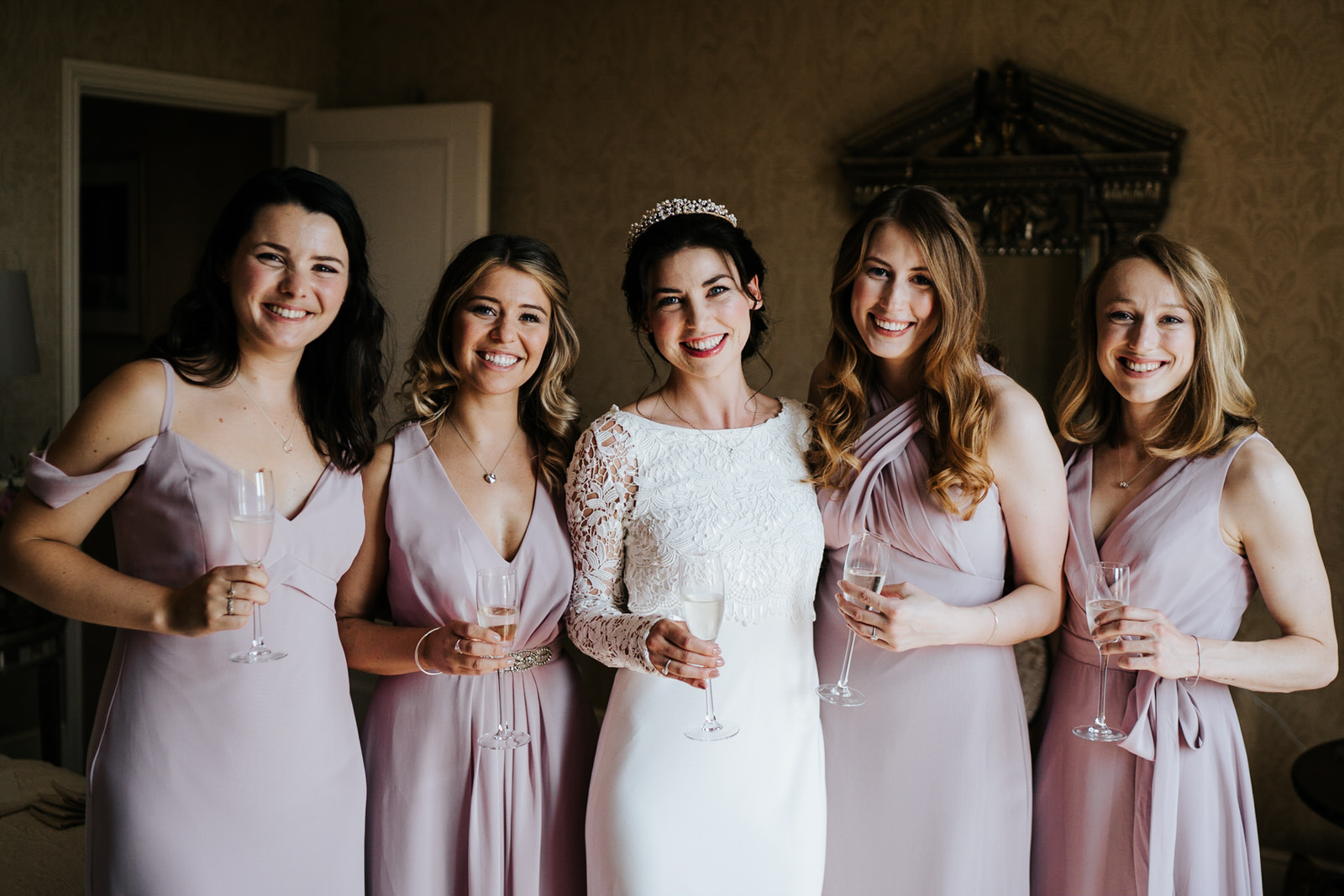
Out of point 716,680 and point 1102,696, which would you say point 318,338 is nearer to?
point 716,680

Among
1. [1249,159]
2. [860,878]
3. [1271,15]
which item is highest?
[1271,15]

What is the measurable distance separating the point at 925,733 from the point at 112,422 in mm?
1668

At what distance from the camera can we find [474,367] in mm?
2357

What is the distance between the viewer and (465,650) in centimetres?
198

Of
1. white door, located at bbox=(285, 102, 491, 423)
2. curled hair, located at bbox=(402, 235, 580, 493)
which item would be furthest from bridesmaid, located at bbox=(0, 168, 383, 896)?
white door, located at bbox=(285, 102, 491, 423)

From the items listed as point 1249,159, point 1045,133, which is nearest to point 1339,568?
point 1249,159

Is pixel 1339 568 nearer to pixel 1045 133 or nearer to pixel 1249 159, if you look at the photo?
pixel 1249 159

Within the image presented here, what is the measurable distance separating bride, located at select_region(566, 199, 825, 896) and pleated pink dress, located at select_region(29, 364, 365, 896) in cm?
53

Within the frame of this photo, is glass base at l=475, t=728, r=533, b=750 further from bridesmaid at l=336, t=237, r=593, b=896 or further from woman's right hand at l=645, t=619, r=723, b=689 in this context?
woman's right hand at l=645, t=619, r=723, b=689

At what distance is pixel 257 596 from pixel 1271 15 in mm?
3916

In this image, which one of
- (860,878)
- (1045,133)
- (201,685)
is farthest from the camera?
(1045,133)

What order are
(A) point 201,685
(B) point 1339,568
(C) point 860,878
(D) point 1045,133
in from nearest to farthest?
(A) point 201,685
(C) point 860,878
(B) point 1339,568
(D) point 1045,133

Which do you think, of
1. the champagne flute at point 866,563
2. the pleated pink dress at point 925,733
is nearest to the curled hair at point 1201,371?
the pleated pink dress at point 925,733

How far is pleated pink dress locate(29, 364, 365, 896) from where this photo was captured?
1957mm
